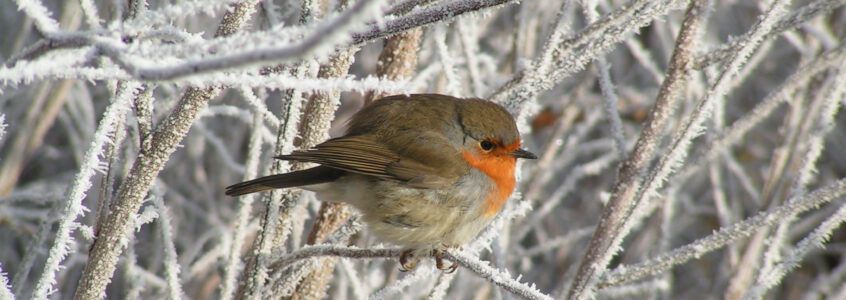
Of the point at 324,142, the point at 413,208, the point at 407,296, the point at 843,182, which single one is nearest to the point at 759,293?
the point at 843,182

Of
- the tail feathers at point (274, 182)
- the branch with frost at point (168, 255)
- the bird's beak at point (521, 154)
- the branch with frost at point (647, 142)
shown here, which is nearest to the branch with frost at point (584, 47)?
the branch with frost at point (647, 142)

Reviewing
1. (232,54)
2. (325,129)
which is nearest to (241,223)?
(325,129)

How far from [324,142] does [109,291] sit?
8.14ft

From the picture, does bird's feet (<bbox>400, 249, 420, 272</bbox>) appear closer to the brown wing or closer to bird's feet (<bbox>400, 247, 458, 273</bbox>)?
bird's feet (<bbox>400, 247, 458, 273</bbox>)

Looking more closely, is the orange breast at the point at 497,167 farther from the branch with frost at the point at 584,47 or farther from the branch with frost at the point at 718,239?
the branch with frost at the point at 718,239

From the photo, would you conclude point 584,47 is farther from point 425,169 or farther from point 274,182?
point 274,182

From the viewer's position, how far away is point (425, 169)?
256 cm

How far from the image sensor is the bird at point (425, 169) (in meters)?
2.48

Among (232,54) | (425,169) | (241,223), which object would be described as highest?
(425,169)

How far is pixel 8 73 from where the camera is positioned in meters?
0.96

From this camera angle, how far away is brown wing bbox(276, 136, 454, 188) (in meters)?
2.43

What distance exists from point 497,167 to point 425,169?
252mm

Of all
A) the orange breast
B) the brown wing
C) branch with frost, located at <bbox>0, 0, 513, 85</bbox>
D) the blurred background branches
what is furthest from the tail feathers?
branch with frost, located at <bbox>0, 0, 513, 85</bbox>

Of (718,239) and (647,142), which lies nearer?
(718,239)
